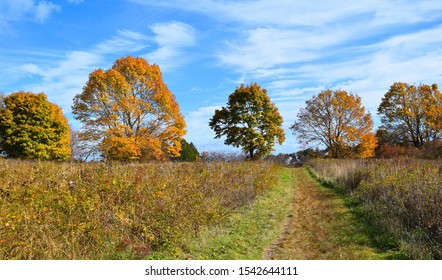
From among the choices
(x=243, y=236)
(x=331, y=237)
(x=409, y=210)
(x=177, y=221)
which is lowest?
(x=331, y=237)

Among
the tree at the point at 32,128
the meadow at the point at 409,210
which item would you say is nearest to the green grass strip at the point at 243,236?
the meadow at the point at 409,210

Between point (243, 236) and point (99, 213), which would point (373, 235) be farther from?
point (99, 213)

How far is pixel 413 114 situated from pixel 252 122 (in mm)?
20640

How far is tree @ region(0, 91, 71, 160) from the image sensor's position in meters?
39.0

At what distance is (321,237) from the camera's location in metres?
8.95

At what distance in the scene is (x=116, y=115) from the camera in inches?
1236

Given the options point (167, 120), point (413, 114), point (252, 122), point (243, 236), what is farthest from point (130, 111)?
point (413, 114)

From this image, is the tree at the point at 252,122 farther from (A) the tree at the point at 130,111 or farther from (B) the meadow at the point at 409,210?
(B) the meadow at the point at 409,210

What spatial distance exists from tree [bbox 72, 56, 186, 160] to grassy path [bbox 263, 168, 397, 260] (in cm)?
2055

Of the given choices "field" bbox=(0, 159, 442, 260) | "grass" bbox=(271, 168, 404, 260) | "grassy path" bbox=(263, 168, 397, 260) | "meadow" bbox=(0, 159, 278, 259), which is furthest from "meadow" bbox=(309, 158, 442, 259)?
"meadow" bbox=(0, 159, 278, 259)

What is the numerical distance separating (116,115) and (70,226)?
26289 millimetres

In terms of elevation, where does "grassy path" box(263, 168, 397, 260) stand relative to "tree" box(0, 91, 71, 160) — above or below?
below

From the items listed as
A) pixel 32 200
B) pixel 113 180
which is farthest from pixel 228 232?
pixel 32 200

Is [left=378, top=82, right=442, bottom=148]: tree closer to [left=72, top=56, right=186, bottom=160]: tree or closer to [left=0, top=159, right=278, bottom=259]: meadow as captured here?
[left=72, top=56, right=186, bottom=160]: tree
